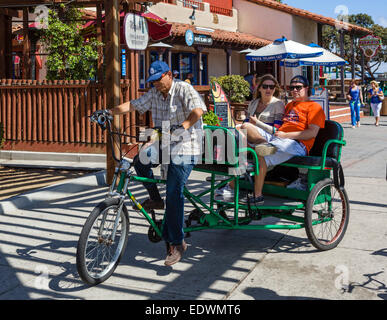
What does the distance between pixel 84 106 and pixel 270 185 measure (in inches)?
250

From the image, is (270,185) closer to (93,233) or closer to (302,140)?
(302,140)

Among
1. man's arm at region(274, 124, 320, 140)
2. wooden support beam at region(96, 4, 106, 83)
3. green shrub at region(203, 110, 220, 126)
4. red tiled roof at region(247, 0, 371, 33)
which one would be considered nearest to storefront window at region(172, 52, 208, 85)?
red tiled roof at region(247, 0, 371, 33)

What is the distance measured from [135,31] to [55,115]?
2.87 m

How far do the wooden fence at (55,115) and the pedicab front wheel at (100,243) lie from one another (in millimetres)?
5737

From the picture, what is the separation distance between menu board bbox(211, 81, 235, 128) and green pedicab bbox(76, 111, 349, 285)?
13.8 ft

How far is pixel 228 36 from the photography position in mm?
22844

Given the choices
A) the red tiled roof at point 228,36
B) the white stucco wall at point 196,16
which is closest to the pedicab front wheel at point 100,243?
the red tiled roof at point 228,36

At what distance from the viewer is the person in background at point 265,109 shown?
5.45 m

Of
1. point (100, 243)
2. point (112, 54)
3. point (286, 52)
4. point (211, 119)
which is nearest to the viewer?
point (100, 243)

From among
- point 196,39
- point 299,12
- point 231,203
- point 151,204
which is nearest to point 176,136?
point 151,204

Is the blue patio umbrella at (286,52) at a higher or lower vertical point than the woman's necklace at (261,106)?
higher

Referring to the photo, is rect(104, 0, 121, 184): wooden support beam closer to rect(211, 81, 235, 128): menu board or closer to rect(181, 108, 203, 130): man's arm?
rect(211, 81, 235, 128): menu board

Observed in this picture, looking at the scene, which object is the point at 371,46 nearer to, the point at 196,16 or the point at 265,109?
the point at 196,16

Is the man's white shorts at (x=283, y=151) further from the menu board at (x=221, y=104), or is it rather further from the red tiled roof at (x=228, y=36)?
the red tiled roof at (x=228, y=36)
